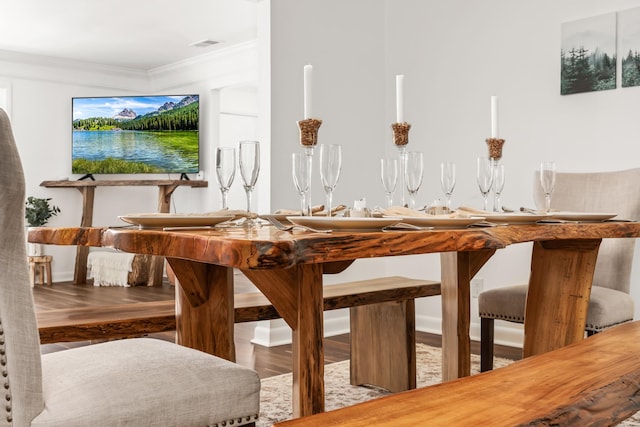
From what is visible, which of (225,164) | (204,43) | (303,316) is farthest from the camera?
(204,43)

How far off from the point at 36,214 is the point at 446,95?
4.75 meters

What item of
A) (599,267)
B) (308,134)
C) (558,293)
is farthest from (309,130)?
(599,267)

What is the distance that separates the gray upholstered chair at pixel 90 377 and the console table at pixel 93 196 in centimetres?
569

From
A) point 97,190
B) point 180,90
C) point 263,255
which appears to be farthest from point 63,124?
point 263,255

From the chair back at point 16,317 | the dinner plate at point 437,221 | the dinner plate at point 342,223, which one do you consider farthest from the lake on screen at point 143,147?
the chair back at point 16,317

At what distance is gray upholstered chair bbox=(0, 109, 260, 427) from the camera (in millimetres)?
1149

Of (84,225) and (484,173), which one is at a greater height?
(484,173)

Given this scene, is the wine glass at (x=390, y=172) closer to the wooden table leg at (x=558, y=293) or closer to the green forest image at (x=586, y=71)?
the wooden table leg at (x=558, y=293)

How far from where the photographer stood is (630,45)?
3506 millimetres

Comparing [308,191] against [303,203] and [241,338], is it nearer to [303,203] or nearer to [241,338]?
[303,203]

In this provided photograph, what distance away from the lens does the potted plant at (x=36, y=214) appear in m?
7.12

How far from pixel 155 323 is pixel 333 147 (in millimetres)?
1024

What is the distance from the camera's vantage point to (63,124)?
774 centimetres

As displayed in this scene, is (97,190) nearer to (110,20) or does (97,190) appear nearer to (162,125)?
(162,125)
